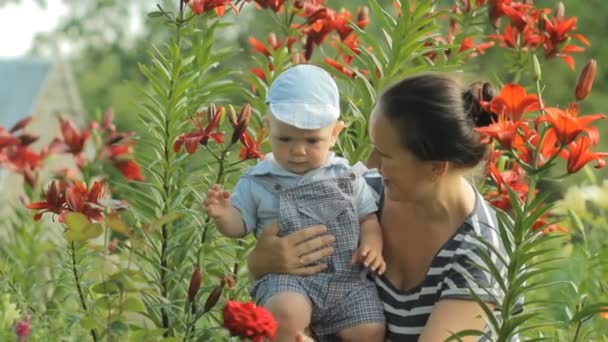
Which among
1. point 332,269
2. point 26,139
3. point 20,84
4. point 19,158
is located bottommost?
point 20,84

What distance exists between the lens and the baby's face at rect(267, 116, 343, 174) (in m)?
2.84

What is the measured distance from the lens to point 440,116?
2693 mm

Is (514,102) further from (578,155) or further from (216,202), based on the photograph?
(216,202)

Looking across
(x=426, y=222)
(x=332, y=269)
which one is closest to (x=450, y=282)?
(x=426, y=222)

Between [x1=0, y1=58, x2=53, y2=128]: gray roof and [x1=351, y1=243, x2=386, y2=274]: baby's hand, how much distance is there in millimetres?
15584

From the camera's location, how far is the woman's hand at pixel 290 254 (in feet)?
9.39

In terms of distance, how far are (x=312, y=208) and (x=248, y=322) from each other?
0.61 meters

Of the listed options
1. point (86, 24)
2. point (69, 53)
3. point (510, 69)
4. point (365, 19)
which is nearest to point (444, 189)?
point (510, 69)

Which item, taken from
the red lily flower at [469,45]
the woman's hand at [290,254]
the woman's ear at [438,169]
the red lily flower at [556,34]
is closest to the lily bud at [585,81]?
the woman's ear at [438,169]

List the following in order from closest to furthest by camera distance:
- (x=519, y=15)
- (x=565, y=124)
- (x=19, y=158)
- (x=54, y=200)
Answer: (x=565, y=124) < (x=54, y=200) < (x=519, y=15) < (x=19, y=158)

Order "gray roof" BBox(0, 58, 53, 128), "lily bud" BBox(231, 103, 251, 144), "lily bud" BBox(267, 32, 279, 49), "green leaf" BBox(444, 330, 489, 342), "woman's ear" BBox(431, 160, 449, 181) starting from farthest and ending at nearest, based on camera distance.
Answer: "gray roof" BBox(0, 58, 53, 128), "lily bud" BBox(267, 32, 279, 49), "lily bud" BBox(231, 103, 251, 144), "woman's ear" BBox(431, 160, 449, 181), "green leaf" BBox(444, 330, 489, 342)

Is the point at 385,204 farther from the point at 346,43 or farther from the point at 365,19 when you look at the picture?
the point at 365,19

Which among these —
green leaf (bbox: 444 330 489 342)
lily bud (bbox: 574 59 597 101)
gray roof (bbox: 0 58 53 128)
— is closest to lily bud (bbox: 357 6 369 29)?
lily bud (bbox: 574 59 597 101)

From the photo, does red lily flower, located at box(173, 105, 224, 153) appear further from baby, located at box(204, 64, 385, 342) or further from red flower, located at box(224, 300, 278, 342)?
red flower, located at box(224, 300, 278, 342)
